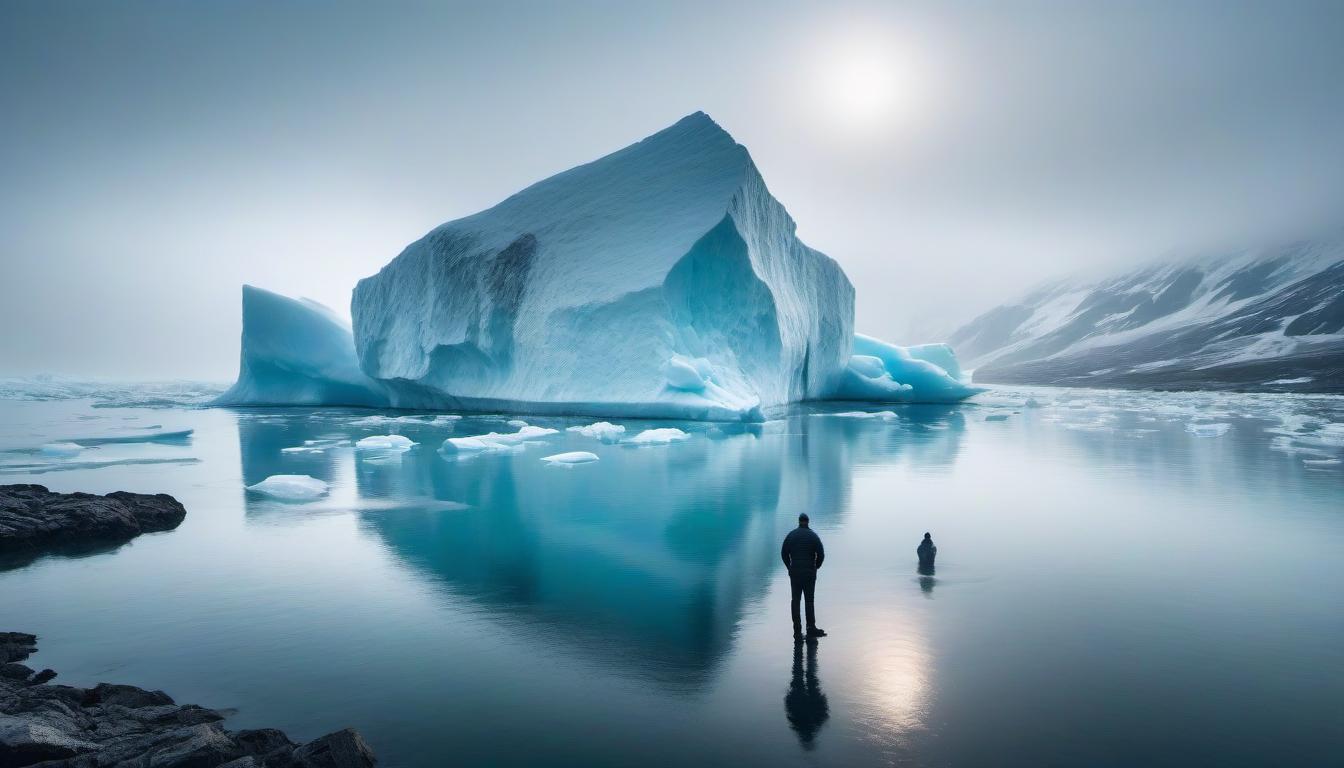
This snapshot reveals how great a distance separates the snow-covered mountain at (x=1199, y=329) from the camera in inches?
2667

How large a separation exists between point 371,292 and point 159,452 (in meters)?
15.7

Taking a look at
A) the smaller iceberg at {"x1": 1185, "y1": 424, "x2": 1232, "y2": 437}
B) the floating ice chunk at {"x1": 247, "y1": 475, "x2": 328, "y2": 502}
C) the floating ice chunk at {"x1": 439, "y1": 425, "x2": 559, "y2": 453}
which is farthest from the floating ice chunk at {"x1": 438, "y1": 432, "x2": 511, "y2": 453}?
the smaller iceberg at {"x1": 1185, "y1": 424, "x2": 1232, "y2": 437}

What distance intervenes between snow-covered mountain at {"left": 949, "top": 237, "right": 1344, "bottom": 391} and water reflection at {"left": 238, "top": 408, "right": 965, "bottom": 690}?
5255cm

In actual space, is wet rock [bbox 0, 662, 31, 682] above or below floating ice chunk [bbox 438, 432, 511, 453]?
below

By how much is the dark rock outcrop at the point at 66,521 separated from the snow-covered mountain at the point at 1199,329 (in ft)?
→ 200

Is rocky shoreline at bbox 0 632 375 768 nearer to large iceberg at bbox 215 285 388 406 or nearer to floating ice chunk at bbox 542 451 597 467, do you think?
floating ice chunk at bbox 542 451 597 467

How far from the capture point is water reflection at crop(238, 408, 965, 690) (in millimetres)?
5098

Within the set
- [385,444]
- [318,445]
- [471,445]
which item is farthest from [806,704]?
[318,445]

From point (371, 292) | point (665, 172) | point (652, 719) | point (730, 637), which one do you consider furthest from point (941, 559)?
point (371, 292)

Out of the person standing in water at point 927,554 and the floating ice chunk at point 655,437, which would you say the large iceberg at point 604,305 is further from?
the person standing in water at point 927,554

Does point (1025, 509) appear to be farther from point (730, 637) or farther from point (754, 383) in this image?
point (754, 383)

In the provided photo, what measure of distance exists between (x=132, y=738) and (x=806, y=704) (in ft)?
9.56

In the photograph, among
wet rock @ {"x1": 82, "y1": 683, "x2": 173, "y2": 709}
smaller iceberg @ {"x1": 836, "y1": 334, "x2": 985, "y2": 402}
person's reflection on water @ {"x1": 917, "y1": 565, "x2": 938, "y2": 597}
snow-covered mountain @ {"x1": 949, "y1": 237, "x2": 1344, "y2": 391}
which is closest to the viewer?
wet rock @ {"x1": 82, "y1": 683, "x2": 173, "y2": 709}

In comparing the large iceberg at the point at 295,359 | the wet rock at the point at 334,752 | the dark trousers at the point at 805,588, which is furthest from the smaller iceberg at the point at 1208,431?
the large iceberg at the point at 295,359
